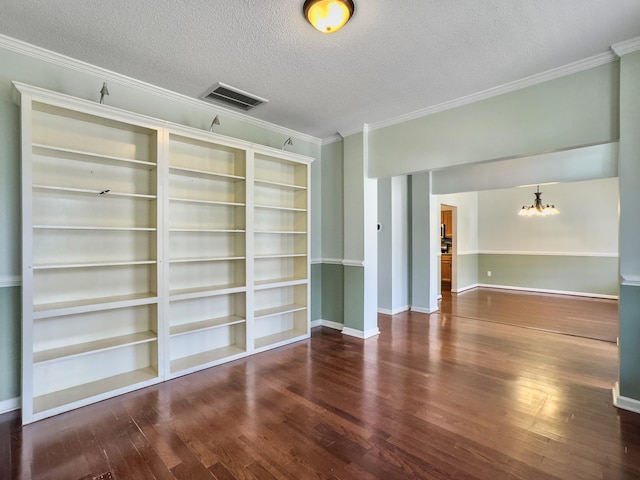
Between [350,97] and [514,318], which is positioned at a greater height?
[350,97]

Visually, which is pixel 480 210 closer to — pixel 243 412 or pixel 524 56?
pixel 524 56

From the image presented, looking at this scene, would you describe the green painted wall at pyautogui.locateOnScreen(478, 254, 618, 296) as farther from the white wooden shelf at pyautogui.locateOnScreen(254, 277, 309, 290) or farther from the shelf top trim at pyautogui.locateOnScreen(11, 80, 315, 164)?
the shelf top trim at pyautogui.locateOnScreen(11, 80, 315, 164)

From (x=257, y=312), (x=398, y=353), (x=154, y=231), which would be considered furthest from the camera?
(x=257, y=312)

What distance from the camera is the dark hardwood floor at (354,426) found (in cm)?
177

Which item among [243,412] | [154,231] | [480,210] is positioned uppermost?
[480,210]

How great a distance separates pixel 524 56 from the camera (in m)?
2.46

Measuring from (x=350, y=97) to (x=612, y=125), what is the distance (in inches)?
84.7

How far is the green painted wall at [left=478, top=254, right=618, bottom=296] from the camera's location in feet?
21.5

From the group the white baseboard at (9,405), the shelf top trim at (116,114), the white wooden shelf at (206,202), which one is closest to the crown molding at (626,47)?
the shelf top trim at (116,114)

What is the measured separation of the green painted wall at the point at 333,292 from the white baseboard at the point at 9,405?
324 centimetres

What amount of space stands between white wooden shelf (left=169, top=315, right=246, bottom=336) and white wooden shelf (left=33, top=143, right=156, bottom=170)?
1538mm

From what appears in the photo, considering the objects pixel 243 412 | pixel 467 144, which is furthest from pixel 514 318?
pixel 243 412

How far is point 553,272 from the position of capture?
23.5 ft

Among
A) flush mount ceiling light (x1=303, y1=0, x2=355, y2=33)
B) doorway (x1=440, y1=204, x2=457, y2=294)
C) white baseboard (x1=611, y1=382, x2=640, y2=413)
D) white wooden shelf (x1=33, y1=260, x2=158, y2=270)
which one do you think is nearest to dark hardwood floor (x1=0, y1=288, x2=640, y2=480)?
white baseboard (x1=611, y1=382, x2=640, y2=413)
